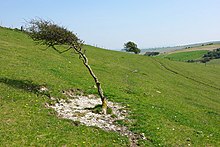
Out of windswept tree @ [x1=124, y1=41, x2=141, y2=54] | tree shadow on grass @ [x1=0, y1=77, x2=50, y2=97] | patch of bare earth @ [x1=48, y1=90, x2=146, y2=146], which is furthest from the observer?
windswept tree @ [x1=124, y1=41, x2=141, y2=54]

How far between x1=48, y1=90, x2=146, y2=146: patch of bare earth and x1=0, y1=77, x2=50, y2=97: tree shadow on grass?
218cm

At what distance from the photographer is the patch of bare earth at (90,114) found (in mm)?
19781

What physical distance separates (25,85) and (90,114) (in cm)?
686

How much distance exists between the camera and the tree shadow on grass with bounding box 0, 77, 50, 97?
2391cm

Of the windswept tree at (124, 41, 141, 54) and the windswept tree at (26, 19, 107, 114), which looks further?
the windswept tree at (124, 41, 141, 54)

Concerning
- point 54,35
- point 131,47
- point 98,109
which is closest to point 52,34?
point 54,35

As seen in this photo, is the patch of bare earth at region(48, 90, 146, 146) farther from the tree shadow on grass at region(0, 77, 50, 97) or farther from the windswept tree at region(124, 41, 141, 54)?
the windswept tree at region(124, 41, 141, 54)

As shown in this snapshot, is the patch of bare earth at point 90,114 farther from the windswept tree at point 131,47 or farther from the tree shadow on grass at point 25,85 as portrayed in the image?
the windswept tree at point 131,47

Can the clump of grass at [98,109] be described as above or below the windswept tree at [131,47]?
below

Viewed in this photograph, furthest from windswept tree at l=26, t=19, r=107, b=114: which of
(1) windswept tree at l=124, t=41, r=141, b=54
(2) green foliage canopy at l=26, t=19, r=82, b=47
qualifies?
(1) windswept tree at l=124, t=41, r=141, b=54

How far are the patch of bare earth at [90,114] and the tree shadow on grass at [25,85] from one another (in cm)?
218

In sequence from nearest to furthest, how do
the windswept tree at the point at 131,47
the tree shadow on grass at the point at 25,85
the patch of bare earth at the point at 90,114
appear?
the patch of bare earth at the point at 90,114 → the tree shadow on grass at the point at 25,85 → the windswept tree at the point at 131,47

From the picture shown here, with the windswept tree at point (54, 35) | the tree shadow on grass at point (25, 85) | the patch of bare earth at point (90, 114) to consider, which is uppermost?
the windswept tree at point (54, 35)

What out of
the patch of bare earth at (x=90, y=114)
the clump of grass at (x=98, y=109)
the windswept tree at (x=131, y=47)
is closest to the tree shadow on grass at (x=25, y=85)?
the patch of bare earth at (x=90, y=114)
